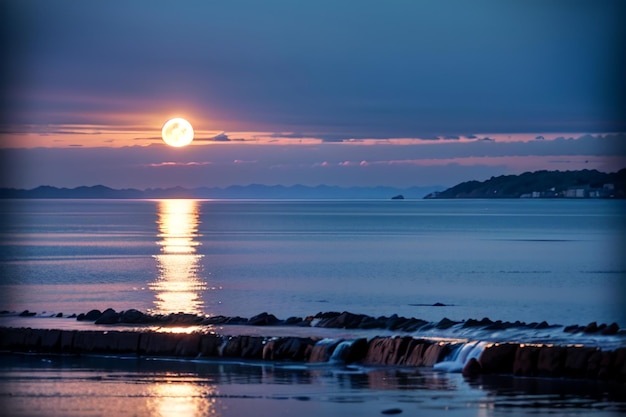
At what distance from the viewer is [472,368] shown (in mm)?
25109

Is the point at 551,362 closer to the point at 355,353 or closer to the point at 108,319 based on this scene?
the point at 355,353

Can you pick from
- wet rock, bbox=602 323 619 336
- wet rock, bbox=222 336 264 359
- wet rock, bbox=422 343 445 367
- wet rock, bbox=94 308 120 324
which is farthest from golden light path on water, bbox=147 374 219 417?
wet rock, bbox=602 323 619 336

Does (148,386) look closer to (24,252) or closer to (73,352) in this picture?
(73,352)

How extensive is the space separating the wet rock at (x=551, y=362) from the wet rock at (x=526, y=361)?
108 millimetres

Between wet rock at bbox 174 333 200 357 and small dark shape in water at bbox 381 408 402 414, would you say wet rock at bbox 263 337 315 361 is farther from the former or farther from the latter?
small dark shape in water at bbox 381 408 402 414

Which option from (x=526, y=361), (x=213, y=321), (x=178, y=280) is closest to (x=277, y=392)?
(x=526, y=361)

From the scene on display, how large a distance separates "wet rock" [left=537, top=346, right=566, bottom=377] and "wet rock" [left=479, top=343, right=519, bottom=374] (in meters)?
0.66

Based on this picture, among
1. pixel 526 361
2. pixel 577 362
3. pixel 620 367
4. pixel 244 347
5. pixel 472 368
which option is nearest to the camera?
pixel 620 367

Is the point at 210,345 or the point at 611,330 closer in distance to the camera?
the point at 210,345

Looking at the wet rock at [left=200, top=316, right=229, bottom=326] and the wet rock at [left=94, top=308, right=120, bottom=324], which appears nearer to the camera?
the wet rock at [left=200, top=316, right=229, bottom=326]

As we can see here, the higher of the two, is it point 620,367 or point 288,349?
point 288,349

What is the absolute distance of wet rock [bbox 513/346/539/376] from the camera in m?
24.7

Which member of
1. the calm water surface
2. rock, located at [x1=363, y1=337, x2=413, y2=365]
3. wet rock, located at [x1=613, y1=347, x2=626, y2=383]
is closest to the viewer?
wet rock, located at [x1=613, y1=347, x2=626, y2=383]

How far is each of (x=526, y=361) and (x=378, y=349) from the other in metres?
3.87
